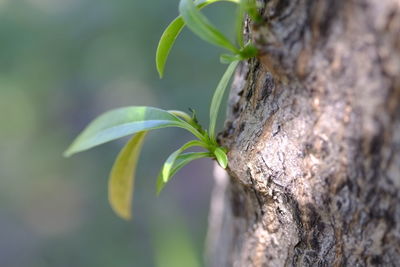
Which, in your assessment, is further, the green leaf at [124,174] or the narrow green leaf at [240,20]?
the green leaf at [124,174]

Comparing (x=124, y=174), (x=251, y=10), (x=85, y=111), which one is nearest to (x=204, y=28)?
(x=251, y=10)

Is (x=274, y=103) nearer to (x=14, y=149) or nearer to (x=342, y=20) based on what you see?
(x=342, y=20)

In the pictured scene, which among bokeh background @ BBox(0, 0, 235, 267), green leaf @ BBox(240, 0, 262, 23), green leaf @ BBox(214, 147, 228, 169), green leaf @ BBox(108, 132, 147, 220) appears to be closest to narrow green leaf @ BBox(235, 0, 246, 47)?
green leaf @ BBox(240, 0, 262, 23)

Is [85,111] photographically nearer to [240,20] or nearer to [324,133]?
[240,20]

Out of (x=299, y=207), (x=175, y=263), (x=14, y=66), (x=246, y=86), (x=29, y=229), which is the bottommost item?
(x=29, y=229)

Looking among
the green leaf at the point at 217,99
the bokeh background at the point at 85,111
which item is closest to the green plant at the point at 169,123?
the green leaf at the point at 217,99

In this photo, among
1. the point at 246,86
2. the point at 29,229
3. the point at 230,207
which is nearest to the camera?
the point at 246,86

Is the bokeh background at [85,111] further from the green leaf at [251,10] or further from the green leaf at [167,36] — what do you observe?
the green leaf at [251,10]

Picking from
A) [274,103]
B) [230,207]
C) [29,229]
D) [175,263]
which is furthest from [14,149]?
[274,103]
